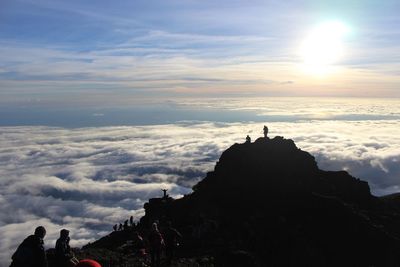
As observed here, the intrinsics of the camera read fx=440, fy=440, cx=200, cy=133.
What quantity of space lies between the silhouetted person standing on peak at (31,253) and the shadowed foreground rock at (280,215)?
72.7 feet

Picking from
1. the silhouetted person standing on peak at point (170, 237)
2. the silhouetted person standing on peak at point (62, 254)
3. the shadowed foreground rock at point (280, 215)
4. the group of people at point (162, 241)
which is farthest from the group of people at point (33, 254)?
the shadowed foreground rock at point (280, 215)

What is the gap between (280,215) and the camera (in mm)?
46875

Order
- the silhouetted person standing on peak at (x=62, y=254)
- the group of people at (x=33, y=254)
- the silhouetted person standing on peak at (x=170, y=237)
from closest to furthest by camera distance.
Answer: the group of people at (x=33, y=254) < the silhouetted person standing on peak at (x=62, y=254) < the silhouetted person standing on peak at (x=170, y=237)

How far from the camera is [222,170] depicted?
55594 mm

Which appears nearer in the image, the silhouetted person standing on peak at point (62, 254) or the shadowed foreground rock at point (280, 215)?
the silhouetted person standing on peak at point (62, 254)

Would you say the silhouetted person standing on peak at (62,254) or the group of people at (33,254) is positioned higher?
the group of people at (33,254)

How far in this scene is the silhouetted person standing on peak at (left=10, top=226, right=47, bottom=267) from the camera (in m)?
15.2

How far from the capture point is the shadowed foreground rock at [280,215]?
4328 cm

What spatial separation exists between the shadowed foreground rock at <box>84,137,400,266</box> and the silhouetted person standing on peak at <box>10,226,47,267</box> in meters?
22.2

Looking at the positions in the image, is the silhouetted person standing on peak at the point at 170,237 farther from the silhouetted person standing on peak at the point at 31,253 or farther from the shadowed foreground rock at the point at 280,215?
the silhouetted person standing on peak at the point at 31,253

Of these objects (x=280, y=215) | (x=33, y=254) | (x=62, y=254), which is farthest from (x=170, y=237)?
(x=280, y=215)

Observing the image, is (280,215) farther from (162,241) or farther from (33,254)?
(33,254)

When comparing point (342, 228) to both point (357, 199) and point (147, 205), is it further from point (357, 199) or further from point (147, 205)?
A: point (147, 205)

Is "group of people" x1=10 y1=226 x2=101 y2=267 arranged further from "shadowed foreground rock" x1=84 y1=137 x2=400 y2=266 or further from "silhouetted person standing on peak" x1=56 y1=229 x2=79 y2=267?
"shadowed foreground rock" x1=84 y1=137 x2=400 y2=266
